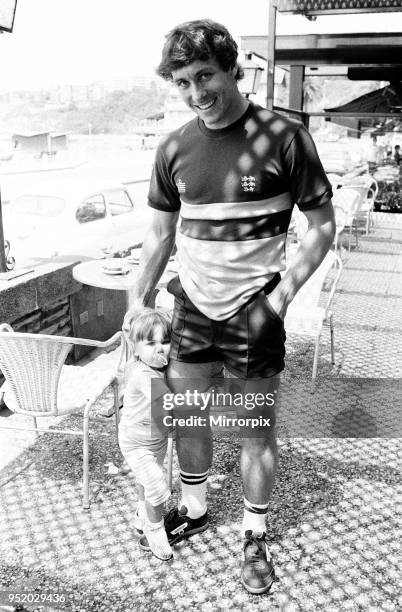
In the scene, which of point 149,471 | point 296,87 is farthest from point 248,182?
point 296,87

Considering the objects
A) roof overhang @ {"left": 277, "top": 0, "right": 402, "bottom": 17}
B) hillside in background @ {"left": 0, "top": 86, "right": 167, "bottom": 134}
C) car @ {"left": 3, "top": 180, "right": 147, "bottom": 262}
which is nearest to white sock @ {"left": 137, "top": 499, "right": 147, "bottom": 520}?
roof overhang @ {"left": 277, "top": 0, "right": 402, "bottom": 17}

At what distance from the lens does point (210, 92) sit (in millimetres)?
2068

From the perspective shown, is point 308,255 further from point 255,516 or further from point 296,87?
point 296,87

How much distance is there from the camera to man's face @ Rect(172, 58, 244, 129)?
6.77 feet

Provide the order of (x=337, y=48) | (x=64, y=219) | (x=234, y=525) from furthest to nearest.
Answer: (x=64, y=219) < (x=337, y=48) < (x=234, y=525)

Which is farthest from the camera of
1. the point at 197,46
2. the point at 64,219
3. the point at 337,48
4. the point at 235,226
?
the point at 64,219

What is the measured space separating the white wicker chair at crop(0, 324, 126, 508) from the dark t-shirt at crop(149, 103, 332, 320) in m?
0.77

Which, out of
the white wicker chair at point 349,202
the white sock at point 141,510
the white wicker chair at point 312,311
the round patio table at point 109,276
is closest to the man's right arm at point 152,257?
the white sock at point 141,510

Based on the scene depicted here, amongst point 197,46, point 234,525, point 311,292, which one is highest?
point 197,46

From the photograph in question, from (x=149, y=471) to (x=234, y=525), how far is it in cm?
59

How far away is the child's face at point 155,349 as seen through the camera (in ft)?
7.80

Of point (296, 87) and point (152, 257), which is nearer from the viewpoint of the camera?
point (152, 257)

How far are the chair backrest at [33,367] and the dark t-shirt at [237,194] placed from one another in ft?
2.56

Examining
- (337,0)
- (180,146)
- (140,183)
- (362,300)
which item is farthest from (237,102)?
(140,183)
